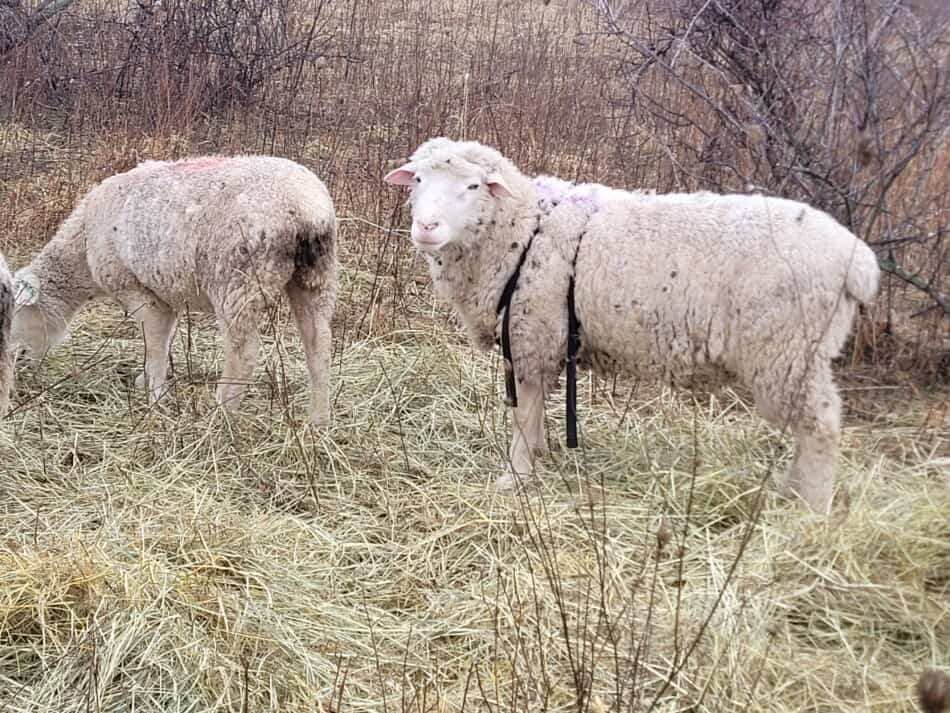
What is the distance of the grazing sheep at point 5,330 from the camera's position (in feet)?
13.0

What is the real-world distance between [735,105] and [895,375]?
226 cm

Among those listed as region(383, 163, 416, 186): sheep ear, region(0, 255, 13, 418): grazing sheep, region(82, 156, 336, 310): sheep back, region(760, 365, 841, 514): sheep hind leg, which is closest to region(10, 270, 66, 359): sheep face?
region(82, 156, 336, 310): sheep back

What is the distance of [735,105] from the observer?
20.9 ft

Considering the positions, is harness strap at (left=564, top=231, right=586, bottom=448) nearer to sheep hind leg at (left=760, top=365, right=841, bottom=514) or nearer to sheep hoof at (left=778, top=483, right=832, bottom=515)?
sheep hind leg at (left=760, top=365, right=841, bottom=514)

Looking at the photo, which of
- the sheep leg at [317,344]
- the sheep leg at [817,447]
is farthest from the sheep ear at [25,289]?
the sheep leg at [817,447]

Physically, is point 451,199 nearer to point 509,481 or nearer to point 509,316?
point 509,316

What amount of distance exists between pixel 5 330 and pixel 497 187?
210 centimetres

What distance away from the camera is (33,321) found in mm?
5273

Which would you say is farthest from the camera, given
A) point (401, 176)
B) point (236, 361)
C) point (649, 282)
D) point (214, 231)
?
point (236, 361)

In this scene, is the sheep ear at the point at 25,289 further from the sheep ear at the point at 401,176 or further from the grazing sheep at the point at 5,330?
the sheep ear at the point at 401,176

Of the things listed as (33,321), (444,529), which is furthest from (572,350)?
(33,321)

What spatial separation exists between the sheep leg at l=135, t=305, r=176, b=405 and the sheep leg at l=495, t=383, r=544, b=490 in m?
1.91

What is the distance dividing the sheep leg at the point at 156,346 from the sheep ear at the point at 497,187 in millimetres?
1996

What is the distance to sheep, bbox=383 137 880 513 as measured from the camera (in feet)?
11.7
